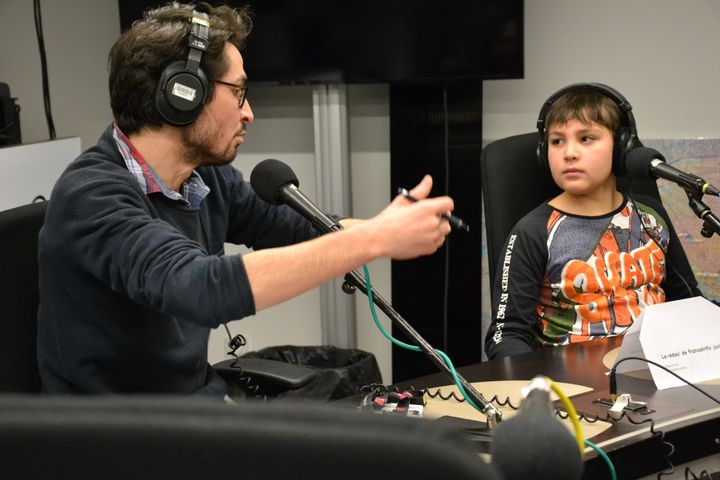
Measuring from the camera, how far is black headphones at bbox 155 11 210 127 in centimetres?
138

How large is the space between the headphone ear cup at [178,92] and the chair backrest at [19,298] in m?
0.27

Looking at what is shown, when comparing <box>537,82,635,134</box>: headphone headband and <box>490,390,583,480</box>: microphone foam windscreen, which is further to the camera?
<box>537,82,635,134</box>: headphone headband

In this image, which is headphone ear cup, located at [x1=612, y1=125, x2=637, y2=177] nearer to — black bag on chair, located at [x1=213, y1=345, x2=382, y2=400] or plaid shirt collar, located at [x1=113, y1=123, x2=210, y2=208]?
black bag on chair, located at [x1=213, y1=345, x2=382, y2=400]

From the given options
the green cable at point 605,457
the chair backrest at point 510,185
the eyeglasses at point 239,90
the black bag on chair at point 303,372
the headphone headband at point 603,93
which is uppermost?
the eyeglasses at point 239,90

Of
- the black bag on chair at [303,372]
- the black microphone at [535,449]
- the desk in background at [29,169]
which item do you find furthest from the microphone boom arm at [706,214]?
the desk in background at [29,169]

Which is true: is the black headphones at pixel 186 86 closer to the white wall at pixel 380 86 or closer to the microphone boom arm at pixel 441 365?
the microphone boom arm at pixel 441 365

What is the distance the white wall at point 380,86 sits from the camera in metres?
2.51

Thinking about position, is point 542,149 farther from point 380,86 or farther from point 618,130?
point 380,86

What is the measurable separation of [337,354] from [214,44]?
1500mm

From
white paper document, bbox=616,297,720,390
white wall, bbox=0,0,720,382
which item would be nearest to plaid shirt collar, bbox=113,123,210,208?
white paper document, bbox=616,297,720,390

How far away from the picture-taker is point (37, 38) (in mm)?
3006

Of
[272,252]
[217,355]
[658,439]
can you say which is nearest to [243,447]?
[272,252]

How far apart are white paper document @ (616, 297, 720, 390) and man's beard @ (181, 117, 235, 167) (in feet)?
2.49

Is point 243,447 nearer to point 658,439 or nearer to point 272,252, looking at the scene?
point 272,252
